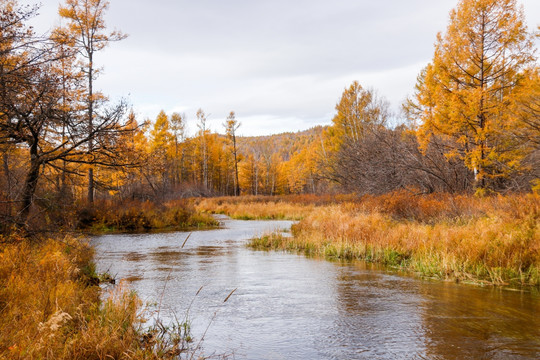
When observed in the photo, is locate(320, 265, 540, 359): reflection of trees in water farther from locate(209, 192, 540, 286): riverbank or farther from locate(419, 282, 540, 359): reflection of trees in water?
locate(209, 192, 540, 286): riverbank

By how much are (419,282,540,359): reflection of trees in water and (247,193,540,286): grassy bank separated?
3.11 ft

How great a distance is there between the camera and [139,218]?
2178 centimetres

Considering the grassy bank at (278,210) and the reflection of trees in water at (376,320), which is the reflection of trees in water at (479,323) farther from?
the grassy bank at (278,210)

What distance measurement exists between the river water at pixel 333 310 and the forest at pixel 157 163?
3.63ft

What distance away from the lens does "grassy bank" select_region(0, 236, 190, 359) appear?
3.80 meters

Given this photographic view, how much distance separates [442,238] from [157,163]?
8254 millimetres

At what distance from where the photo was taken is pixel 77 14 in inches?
874

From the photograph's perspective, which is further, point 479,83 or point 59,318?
point 479,83

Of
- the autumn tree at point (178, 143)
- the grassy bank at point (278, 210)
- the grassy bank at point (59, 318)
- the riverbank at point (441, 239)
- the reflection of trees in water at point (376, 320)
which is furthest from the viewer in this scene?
the autumn tree at point (178, 143)

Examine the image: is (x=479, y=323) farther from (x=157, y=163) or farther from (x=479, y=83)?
(x=479, y=83)

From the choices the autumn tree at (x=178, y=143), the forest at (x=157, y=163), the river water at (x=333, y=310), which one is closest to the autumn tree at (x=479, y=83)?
the forest at (x=157, y=163)

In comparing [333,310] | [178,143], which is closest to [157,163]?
[333,310]

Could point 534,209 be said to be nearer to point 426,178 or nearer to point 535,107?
point 535,107

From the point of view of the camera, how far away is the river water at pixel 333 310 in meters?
5.29
